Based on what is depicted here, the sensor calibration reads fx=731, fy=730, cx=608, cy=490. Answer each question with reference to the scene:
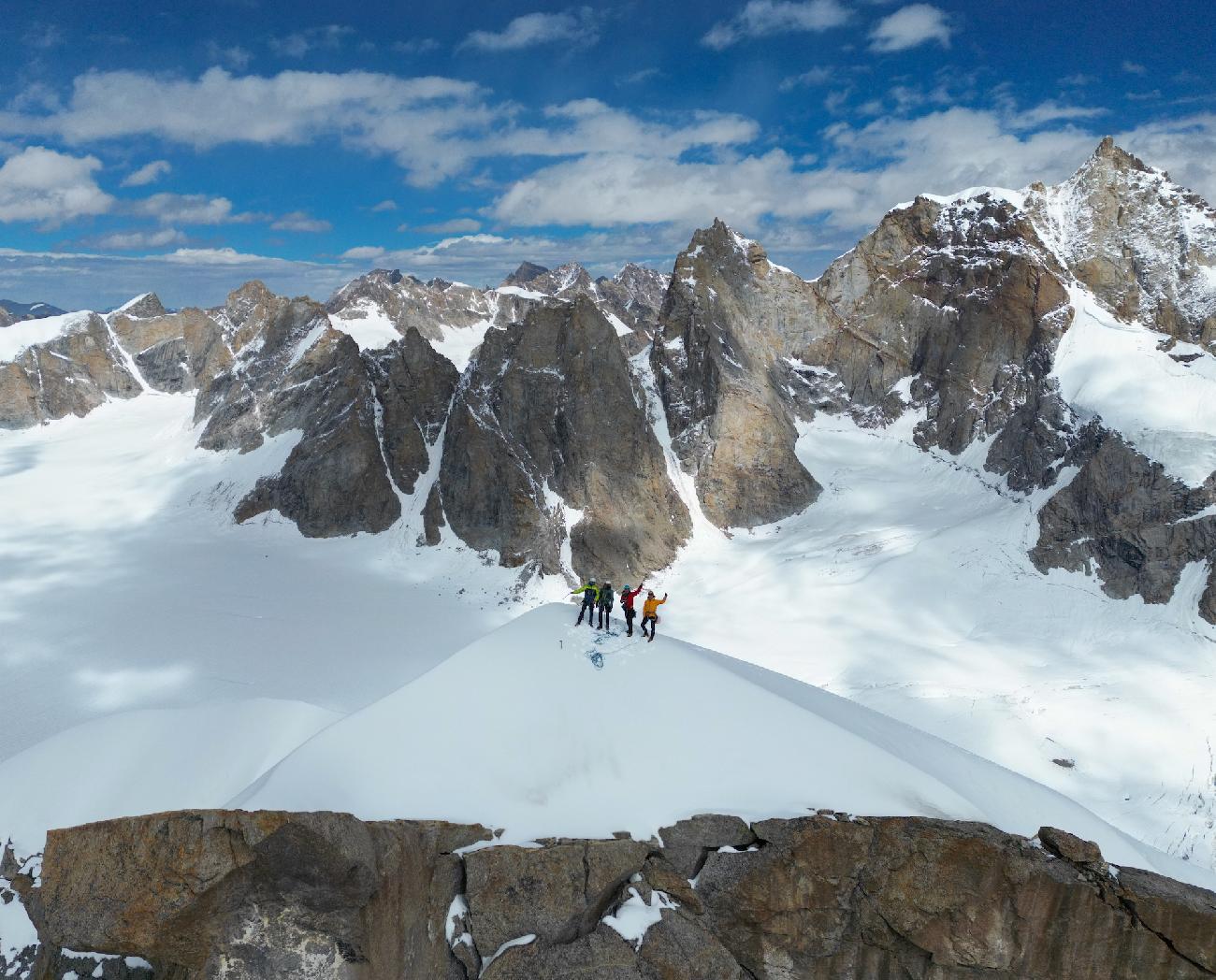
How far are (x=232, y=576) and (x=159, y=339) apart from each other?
80.3m

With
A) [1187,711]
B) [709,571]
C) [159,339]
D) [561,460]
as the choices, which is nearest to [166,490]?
[561,460]

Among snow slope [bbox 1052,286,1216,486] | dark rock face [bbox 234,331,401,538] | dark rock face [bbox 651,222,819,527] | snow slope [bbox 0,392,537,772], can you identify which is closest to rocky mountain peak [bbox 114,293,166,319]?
snow slope [bbox 0,392,537,772]

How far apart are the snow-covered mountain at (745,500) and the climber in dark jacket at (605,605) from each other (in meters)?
2.87

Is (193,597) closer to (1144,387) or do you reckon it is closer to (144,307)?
(1144,387)

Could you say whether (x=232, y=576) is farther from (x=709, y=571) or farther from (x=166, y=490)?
(x=709, y=571)

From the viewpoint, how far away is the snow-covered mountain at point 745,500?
112 feet

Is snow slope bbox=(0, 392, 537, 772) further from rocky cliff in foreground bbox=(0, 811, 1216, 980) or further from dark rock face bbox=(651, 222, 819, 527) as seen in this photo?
dark rock face bbox=(651, 222, 819, 527)

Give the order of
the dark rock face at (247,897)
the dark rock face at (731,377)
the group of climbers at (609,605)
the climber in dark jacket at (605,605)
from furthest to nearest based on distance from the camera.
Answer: the dark rock face at (731,377) → the climber in dark jacket at (605,605) → the group of climbers at (609,605) → the dark rock face at (247,897)

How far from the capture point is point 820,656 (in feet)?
137

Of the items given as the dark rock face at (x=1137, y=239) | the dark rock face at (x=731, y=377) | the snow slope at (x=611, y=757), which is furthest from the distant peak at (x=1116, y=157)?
the snow slope at (x=611, y=757)

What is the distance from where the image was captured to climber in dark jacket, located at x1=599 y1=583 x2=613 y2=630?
1560 cm

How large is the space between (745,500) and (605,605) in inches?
1969

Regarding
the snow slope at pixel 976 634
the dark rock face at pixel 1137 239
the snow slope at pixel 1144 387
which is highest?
the dark rock face at pixel 1137 239

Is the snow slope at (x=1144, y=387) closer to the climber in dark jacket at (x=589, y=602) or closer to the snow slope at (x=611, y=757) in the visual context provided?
the snow slope at (x=611, y=757)
